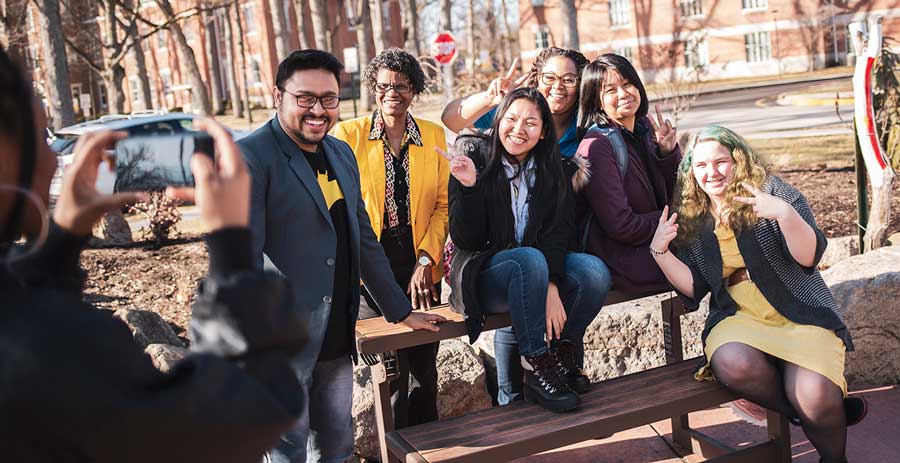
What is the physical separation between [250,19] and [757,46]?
24.8 metres

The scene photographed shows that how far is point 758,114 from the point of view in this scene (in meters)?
20.1

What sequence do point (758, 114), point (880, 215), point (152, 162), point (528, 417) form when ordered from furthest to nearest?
1. point (758, 114)
2. point (880, 215)
3. point (528, 417)
4. point (152, 162)

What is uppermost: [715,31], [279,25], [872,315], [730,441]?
[715,31]

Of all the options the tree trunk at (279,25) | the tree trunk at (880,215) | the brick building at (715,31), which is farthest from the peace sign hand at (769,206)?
the brick building at (715,31)

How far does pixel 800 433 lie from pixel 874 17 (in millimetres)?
3429

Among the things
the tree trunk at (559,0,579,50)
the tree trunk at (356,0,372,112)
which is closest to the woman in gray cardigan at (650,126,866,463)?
the tree trunk at (559,0,579,50)

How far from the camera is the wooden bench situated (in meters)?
3.32

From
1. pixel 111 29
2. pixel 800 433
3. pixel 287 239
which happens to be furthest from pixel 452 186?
pixel 111 29

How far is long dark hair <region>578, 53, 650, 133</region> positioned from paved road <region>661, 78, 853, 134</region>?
951cm

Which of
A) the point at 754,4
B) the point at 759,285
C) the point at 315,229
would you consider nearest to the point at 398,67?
the point at 315,229

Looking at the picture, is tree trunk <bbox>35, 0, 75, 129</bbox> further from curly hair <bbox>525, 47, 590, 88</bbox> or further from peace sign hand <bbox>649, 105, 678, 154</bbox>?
peace sign hand <bbox>649, 105, 678, 154</bbox>

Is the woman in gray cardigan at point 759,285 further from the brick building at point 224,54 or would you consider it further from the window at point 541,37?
the window at point 541,37

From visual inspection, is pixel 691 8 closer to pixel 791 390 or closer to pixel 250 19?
pixel 250 19

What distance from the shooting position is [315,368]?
3.36 metres
